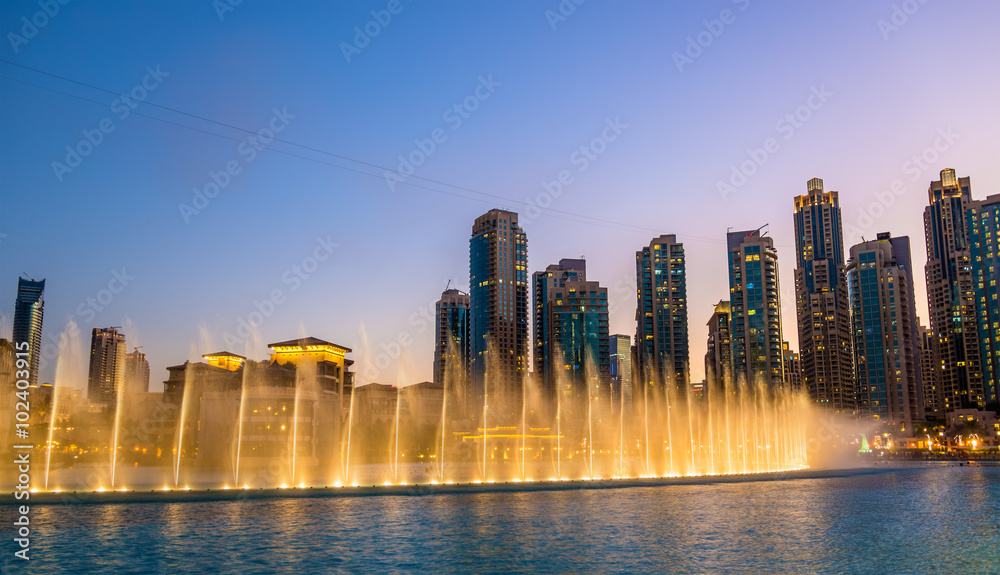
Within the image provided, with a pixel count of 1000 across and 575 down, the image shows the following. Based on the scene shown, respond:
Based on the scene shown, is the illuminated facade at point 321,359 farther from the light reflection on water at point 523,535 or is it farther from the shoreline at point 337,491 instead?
the light reflection on water at point 523,535

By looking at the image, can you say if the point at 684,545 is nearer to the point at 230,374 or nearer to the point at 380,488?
the point at 380,488

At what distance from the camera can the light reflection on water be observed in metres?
32.8

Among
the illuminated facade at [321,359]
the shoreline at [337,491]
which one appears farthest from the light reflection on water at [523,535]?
the illuminated facade at [321,359]

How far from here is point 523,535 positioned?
40375 millimetres

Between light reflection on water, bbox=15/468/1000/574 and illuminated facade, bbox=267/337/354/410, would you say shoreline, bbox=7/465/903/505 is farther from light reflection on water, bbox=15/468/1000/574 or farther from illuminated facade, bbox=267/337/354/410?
illuminated facade, bbox=267/337/354/410

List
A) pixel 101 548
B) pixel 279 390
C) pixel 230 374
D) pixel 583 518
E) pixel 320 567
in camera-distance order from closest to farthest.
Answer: pixel 320 567, pixel 101 548, pixel 583 518, pixel 279 390, pixel 230 374

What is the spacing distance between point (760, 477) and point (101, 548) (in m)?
72.8

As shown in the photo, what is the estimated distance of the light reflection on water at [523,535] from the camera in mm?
32844

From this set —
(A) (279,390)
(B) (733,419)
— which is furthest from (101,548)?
(B) (733,419)

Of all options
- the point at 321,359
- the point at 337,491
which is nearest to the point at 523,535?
the point at 337,491

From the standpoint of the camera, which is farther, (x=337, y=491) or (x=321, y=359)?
(x=321, y=359)

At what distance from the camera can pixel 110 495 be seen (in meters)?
56.5

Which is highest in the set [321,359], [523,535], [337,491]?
[321,359]

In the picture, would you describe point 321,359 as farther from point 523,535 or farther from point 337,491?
point 523,535
